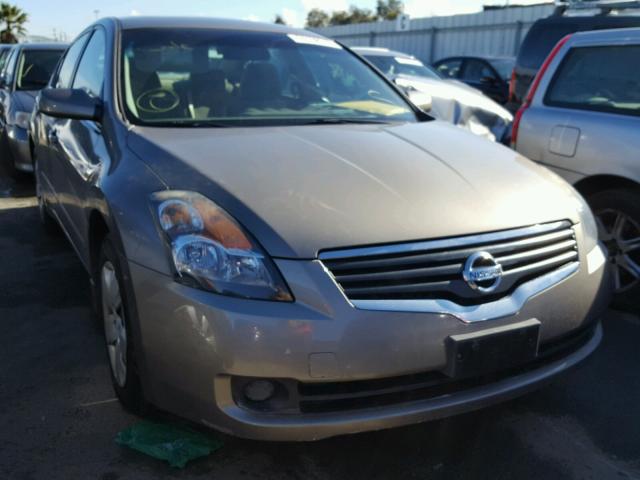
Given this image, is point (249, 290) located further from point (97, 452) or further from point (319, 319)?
point (97, 452)

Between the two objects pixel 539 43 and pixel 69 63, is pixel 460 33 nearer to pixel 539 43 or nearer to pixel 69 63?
pixel 539 43

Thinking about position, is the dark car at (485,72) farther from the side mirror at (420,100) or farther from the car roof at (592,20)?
the side mirror at (420,100)

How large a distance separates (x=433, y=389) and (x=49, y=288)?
2.93m

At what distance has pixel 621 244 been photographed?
12.5 ft

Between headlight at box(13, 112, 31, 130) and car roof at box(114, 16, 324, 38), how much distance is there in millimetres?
3852

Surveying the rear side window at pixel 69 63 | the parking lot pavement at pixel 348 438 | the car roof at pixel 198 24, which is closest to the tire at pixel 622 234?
the parking lot pavement at pixel 348 438

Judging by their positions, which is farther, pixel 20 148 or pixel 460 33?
pixel 460 33

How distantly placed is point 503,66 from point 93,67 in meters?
10.8

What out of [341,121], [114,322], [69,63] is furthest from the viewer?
[69,63]

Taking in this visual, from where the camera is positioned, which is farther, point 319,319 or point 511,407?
point 511,407

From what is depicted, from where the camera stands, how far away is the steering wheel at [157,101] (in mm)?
3057

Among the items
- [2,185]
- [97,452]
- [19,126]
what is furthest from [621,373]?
[2,185]

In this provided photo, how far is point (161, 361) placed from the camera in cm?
217

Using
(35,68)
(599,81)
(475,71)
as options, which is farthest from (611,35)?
(475,71)
